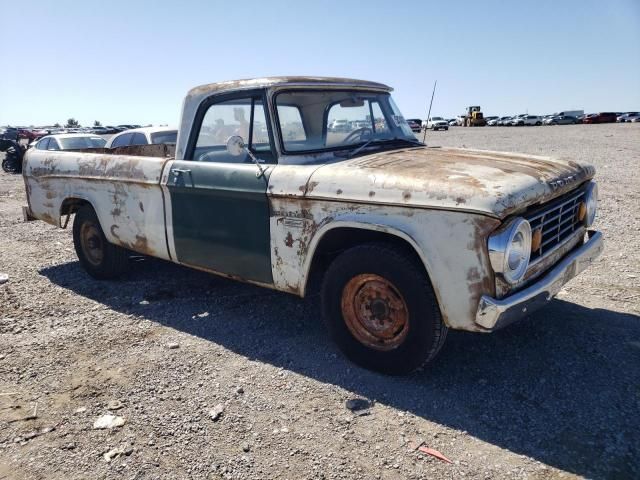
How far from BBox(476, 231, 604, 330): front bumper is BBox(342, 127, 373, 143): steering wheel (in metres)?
1.69

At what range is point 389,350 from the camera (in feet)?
10.2

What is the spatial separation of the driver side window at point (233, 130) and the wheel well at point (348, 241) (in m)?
0.75

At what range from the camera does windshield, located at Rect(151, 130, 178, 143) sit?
9156mm

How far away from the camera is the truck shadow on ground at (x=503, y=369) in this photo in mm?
2537

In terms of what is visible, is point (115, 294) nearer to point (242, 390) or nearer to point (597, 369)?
point (242, 390)

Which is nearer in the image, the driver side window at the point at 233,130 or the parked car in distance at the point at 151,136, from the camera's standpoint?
the driver side window at the point at 233,130

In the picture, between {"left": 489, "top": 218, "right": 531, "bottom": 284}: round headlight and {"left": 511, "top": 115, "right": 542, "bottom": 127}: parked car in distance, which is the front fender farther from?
{"left": 511, "top": 115, "right": 542, "bottom": 127}: parked car in distance

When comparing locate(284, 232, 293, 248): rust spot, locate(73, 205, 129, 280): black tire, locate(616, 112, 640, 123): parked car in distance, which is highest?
locate(616, 112, 640, 123): parked car in distance

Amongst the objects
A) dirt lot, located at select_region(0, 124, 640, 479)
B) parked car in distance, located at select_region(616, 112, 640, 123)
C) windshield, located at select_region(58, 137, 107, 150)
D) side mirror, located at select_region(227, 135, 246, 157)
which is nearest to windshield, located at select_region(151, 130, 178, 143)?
windshield, located at select_region(58, 137, 107, 150)

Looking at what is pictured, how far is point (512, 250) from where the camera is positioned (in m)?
2.64

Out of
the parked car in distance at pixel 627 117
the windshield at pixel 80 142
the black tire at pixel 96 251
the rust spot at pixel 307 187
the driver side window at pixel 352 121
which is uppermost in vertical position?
the parked car in distance at pixel 627 117

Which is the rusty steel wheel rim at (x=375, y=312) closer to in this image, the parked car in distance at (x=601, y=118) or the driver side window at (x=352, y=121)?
the driver side window at (x=352, y=121)

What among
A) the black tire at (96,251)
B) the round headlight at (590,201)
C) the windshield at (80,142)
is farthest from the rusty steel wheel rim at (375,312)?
the windshield at (80,142)

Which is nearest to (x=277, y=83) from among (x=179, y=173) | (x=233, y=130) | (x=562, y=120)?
(x=233, y=130)
